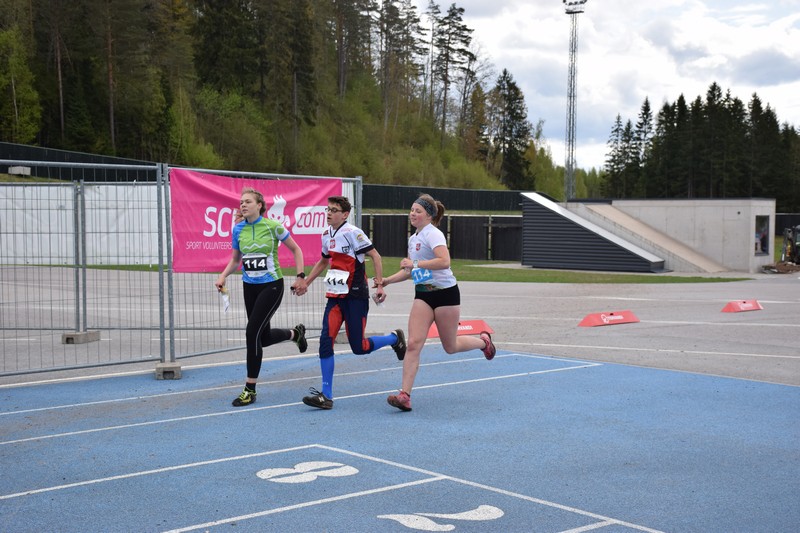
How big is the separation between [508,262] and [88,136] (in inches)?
1357

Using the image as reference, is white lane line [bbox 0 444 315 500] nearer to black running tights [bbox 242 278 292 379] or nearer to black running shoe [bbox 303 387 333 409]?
black running shoe [bbox 303 387 333 409]

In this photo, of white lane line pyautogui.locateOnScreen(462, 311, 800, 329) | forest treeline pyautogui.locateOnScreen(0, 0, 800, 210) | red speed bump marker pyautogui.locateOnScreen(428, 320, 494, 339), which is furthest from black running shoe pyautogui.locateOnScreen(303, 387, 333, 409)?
forest treeline pyautogui.locateOnScreen(0, 0, 800, 210)

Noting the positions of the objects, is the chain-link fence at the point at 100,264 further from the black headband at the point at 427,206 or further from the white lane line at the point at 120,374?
the black headband at the point at 427,206

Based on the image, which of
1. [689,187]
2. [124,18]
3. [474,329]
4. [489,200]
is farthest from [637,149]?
[474,329]

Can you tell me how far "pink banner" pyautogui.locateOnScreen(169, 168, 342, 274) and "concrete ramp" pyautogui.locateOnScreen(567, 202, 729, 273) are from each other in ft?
82.8

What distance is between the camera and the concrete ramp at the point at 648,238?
113 ft

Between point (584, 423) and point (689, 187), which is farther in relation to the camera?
point (689, 187)

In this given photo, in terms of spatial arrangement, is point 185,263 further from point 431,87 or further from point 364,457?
point 431,87

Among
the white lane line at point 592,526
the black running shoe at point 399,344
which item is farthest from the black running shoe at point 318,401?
the white lane line at point 592,526

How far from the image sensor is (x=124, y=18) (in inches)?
2430

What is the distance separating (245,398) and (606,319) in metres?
8.72

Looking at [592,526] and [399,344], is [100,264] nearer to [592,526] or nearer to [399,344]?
[399,344]

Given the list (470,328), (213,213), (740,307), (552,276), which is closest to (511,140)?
(552,276)

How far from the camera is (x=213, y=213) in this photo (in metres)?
11.0
